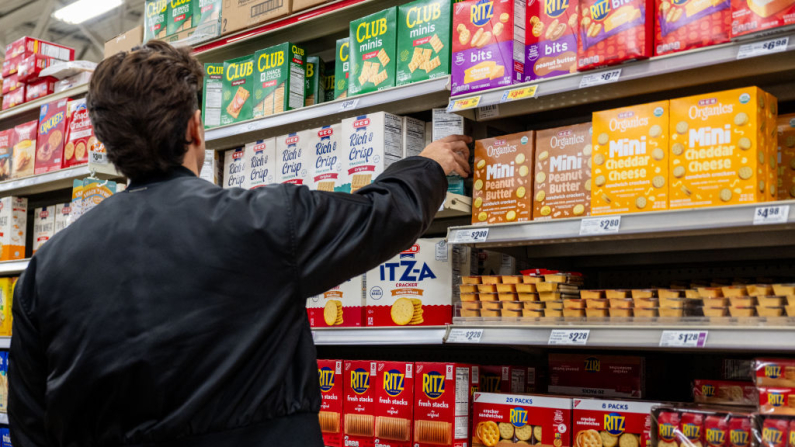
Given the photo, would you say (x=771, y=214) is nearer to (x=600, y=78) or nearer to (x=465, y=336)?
(x=600, y=78)

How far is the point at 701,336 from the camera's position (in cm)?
175

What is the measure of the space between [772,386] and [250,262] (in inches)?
45.6

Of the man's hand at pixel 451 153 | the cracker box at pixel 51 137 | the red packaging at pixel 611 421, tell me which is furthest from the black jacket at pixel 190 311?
the cracker box at pixel 51 137

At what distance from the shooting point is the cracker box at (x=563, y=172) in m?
2.07

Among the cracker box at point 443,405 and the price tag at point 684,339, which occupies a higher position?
the price tag at point 684,339

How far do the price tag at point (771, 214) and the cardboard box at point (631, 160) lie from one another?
234 mm

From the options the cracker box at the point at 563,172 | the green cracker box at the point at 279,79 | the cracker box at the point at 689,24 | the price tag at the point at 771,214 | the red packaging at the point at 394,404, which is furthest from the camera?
the green cracker box at the point at 279,79

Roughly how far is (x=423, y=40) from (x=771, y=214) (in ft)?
4.13

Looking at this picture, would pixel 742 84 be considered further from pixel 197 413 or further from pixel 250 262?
pixel 197 413

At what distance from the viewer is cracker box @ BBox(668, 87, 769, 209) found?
1.75 m

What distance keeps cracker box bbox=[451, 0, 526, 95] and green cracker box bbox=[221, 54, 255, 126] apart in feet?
3.48

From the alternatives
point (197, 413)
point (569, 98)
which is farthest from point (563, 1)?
point (197, 413)

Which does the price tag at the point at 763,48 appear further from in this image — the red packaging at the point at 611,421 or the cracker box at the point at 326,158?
the cracker box at the point at 326,158

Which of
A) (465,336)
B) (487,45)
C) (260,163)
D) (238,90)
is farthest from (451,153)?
(238,90)
